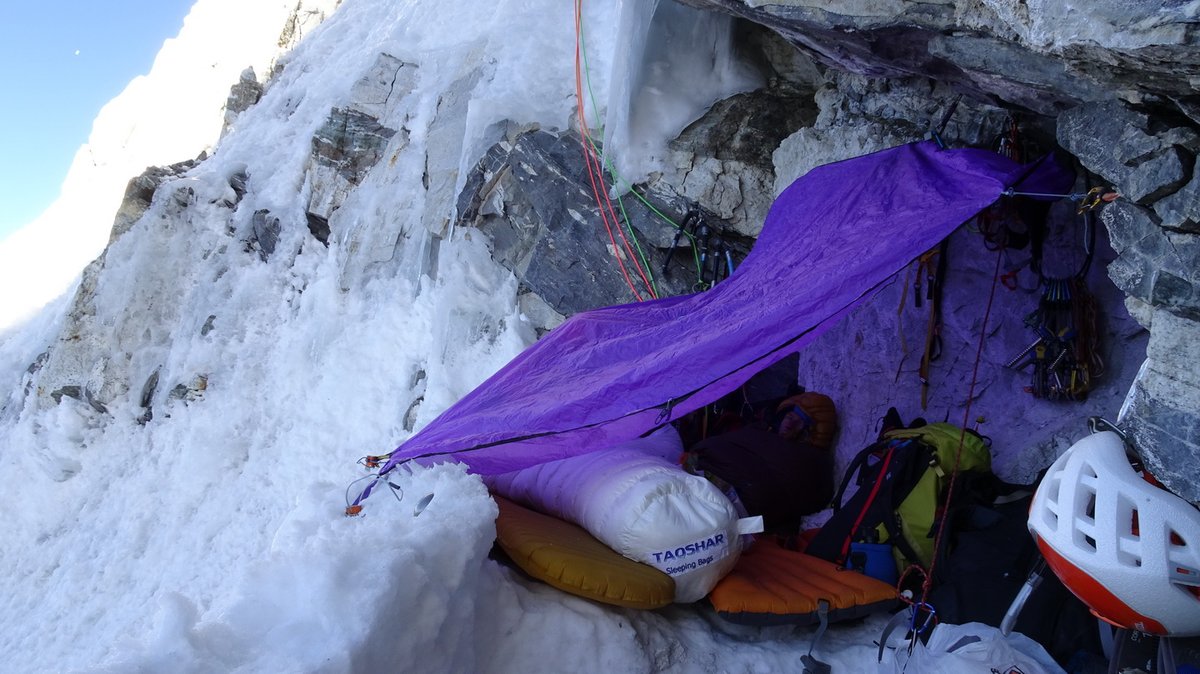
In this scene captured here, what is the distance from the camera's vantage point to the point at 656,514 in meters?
2.90

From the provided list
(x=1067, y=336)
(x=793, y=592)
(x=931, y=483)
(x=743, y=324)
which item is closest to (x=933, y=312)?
(x=1067, y=336)

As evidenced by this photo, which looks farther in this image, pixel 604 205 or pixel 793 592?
pixel 604 205

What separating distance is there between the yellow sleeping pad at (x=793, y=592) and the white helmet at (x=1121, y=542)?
0.74 metres

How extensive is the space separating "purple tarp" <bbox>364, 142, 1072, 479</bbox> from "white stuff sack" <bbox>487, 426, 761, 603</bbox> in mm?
158

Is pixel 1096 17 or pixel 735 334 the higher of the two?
pixel 1096 17

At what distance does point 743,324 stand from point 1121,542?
1.43 meters

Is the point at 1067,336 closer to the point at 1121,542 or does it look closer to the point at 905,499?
the point at 905,499

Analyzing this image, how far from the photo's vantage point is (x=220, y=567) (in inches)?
234

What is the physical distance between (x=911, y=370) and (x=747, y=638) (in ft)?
6.94

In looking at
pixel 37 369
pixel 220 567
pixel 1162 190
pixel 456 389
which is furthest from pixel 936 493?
pixel 37 369

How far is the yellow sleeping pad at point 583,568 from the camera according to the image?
2.66 meters

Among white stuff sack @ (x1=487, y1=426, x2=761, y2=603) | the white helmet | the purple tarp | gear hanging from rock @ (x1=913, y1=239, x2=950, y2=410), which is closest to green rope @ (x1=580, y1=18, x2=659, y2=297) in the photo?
the purple tarp

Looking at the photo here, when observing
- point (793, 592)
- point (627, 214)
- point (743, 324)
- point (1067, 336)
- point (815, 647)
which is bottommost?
point (815, 647)

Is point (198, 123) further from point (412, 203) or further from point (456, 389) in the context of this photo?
point (456, 389)
